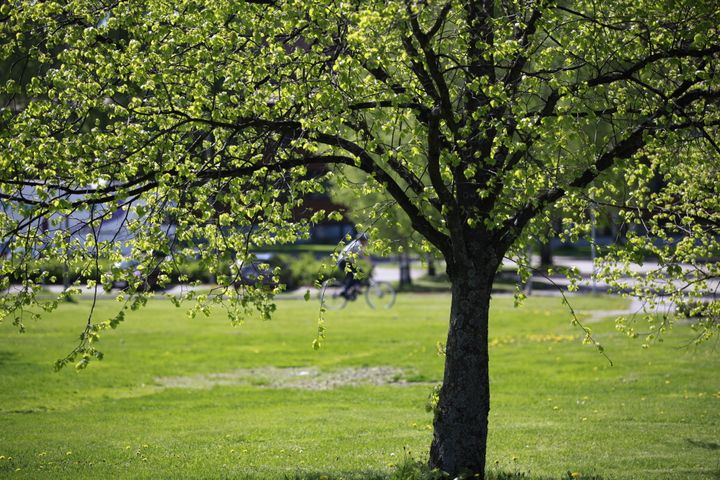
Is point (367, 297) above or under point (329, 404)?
above

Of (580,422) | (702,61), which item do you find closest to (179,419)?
(580,422)

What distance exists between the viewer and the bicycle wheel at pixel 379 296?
105ft

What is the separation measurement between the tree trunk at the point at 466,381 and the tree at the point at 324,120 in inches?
0.5

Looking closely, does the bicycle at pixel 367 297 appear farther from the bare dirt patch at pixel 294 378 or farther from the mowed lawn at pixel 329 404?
the bare dirt patch at pixel 294 378

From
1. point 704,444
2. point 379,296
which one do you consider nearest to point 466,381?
point 704,444

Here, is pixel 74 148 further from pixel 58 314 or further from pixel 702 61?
pixel 58 314

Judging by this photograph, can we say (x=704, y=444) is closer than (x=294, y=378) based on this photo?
Yes

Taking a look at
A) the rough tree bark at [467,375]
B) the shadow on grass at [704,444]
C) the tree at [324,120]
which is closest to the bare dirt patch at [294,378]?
the shadow on grass at [704,444]

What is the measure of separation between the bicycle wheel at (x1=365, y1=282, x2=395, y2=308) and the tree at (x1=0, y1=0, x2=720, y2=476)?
23.3m

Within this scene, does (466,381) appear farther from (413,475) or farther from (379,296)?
(379,296)

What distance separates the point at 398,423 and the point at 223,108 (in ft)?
21.3

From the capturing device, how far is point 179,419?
507 inches

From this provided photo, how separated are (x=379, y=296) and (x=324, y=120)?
2688 cm

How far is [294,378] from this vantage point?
17.2 metres
